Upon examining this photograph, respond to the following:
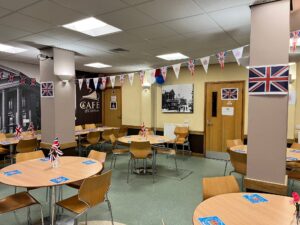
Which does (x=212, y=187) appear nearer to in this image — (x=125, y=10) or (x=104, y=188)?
(x=104, y=188)

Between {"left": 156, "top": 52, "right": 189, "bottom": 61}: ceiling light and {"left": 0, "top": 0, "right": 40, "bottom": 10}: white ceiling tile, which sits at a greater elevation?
{"left": 156, "top": 52, "right": 189, "bottom": 61}: ceiling light

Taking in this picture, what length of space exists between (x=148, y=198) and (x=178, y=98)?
12.9 feet

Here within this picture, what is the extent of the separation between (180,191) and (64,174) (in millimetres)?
2177

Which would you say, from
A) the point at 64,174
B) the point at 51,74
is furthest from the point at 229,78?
the point at 64,174

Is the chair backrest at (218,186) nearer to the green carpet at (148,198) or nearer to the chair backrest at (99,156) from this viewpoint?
the green carpet at (148,198)

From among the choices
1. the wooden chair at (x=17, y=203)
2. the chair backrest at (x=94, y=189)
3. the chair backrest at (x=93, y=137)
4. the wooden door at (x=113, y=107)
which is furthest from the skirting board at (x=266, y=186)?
the wooden door at (x=113, y=107)

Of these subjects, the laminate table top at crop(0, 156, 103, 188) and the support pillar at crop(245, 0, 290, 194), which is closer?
the laminate table top at crop(0, 156, 103, 188)

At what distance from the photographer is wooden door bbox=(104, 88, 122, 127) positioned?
8.53 meters

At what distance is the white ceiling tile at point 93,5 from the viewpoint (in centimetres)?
254

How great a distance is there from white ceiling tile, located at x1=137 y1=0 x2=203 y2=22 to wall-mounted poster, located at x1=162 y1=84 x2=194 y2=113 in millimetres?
3851

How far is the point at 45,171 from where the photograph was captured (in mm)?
2553

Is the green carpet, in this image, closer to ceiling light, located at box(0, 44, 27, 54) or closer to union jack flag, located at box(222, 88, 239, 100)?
union jack flag, located at box(222, 88, 239, 100)

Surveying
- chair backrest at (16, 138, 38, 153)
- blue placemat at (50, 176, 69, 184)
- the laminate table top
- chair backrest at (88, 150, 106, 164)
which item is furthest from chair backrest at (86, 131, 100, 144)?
blue placemat at (50, 176, 69, 184)

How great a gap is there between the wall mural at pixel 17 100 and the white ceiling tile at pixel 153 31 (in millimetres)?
Result: 4101
